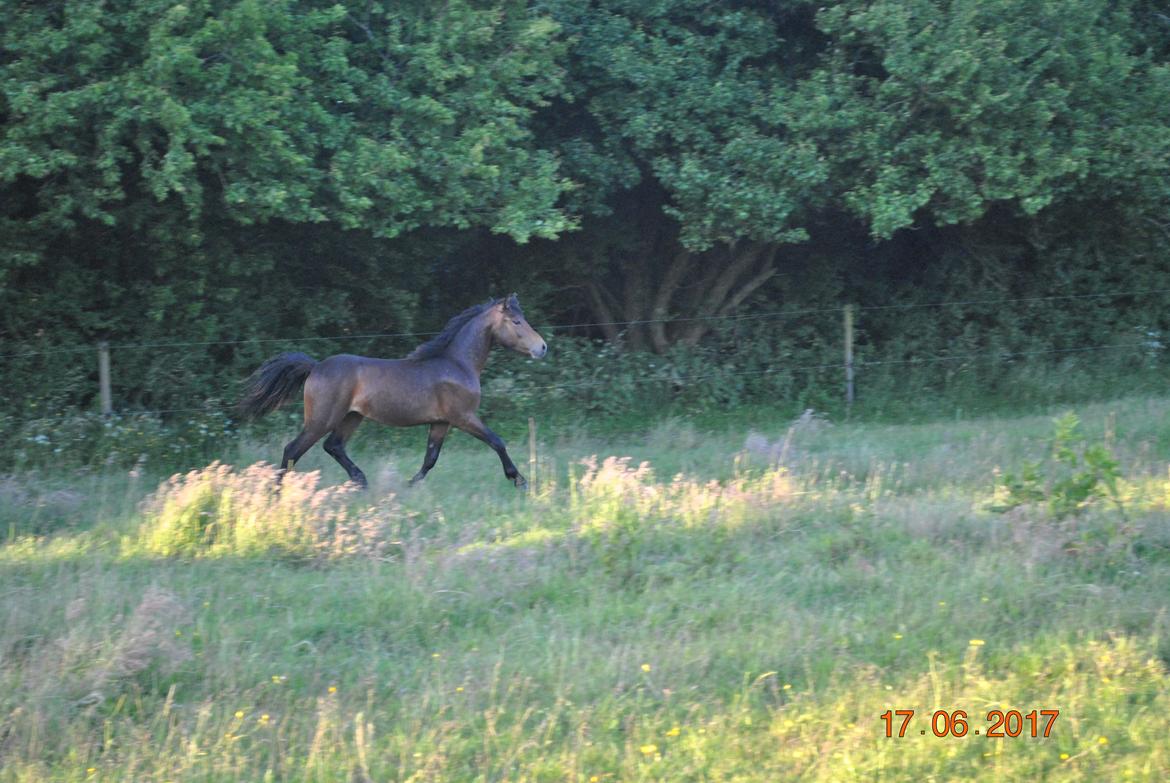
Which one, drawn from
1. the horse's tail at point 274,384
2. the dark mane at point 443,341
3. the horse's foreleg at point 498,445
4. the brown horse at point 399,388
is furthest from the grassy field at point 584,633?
the dark mane at point 443,341

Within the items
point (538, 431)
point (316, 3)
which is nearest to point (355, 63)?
point (316, 3)

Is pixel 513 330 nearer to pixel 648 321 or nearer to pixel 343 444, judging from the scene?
pixel 343 444

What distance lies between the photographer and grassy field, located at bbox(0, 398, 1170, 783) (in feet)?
15.4

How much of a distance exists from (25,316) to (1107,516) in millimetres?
12128

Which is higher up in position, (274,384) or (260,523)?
(274,384)

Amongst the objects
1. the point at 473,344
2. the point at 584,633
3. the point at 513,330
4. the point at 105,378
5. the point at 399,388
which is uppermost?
the point at 513,330

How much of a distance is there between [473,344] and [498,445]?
117 cm

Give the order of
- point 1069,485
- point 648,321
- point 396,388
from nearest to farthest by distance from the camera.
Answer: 1. point 1069,485
2. point 396,388
3. point 648,321

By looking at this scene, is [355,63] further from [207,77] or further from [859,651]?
[859,651]

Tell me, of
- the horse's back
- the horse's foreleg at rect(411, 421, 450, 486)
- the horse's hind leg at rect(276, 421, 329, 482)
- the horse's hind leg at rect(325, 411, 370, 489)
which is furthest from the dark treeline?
the horse's foreleg at rect(411, 421, 450, 486)

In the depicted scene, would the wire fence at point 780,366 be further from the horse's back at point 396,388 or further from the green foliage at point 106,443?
the horse's back at point 396,388

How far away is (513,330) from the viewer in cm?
1023

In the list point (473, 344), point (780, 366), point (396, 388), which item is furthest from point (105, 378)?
point (780, 366)

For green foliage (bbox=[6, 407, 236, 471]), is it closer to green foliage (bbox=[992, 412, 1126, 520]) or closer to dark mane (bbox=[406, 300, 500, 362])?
dark mane (bbox=[406, 300, 500, 362])
